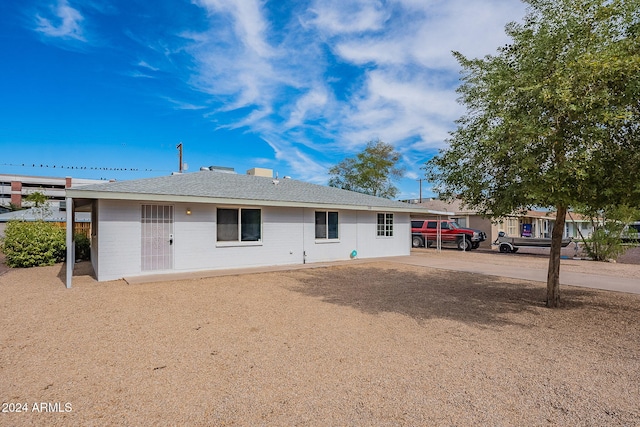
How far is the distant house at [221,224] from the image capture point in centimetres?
→ 967

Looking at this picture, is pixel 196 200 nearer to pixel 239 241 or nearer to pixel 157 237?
pixel 157 237

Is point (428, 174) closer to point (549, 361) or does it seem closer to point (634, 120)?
point (634, 120)

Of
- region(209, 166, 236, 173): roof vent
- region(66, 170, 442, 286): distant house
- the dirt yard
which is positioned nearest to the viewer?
the dirt yard

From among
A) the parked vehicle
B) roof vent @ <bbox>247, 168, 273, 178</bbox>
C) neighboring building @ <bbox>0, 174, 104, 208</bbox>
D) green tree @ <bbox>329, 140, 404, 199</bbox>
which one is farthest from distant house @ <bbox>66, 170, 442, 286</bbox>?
neighboring building @ <bbox>0, 174, 104, 208</bbox>

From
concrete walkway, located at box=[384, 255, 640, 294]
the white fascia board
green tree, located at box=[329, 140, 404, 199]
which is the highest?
green tree, located at box=[329, 140, 404, 199]

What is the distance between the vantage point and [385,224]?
1652 cm

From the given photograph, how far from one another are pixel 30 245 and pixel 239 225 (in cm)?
827

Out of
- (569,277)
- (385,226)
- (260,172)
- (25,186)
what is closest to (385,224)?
(385,226)

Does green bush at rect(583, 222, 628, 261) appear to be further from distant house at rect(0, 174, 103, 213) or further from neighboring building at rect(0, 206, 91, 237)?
distant house at rect(0, 174, 103, 213)

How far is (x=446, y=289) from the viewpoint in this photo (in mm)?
8914

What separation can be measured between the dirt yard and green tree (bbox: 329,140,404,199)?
23.9 metres

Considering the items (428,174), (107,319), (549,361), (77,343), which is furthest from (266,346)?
(428,174)

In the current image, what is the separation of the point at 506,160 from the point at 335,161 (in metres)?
26.9

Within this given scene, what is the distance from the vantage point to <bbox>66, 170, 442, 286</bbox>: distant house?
31.7 ft
